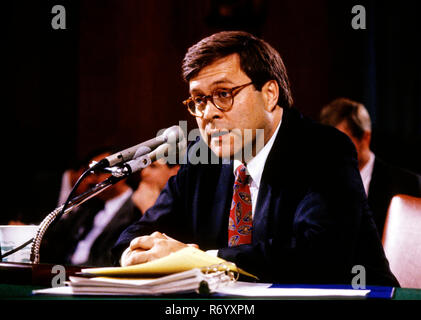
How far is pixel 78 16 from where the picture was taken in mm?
3377

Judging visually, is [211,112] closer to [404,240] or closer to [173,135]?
[173,135]

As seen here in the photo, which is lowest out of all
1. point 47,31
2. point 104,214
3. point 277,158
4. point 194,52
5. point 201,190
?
point 104,214

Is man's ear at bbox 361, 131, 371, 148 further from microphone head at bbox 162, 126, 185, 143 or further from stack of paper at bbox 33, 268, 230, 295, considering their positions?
stack of paper at bbox 33, 268, 230, 295

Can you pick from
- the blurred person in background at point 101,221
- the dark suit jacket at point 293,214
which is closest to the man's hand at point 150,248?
the dark suit jacket at point 293,214

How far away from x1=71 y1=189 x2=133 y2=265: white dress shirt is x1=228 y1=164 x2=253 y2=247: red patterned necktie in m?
A: 1.19

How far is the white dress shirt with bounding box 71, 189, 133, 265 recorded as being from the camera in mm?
2420

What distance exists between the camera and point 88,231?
2.48 meters

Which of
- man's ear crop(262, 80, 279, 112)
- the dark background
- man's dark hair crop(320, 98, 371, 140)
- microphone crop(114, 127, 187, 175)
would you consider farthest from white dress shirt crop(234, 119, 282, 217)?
the dark background

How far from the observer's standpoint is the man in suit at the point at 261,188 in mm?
1176

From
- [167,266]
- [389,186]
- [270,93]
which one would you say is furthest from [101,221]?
[167,266]

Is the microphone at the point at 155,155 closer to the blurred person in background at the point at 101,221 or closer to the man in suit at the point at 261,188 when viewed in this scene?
the man in suit at the point at 261,188
